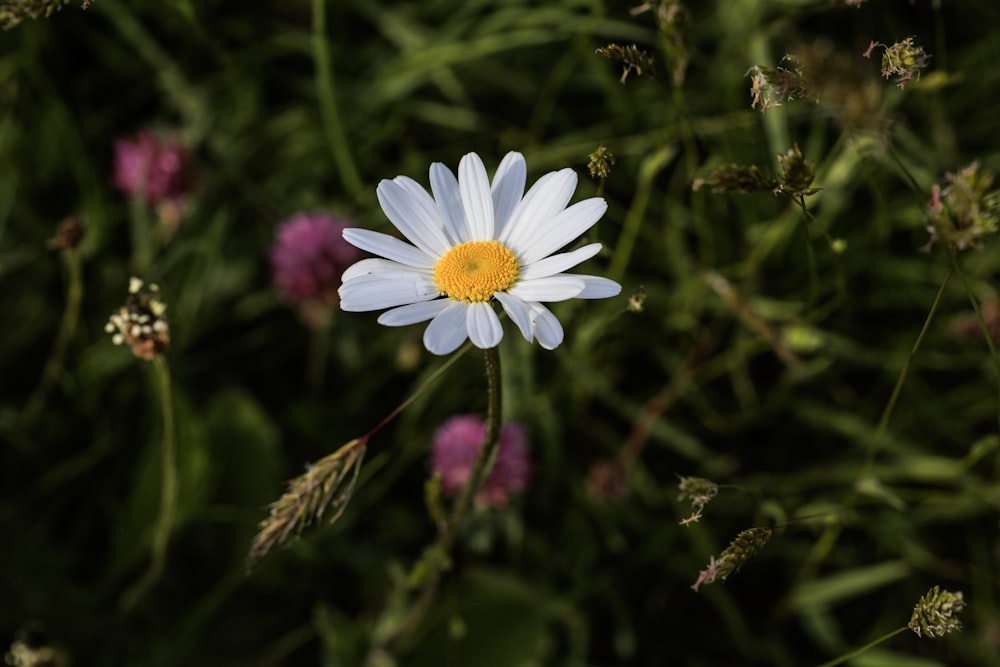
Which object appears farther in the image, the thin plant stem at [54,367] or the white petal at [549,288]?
the thin plant stem at [54,367]

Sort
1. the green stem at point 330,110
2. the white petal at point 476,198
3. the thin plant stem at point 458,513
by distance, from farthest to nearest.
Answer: the green stem at point 330,110 → the white petal at point 476,198 → the thin plant stem at point 458,513

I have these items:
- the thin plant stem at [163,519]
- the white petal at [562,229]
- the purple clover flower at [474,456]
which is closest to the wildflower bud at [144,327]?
the thin plant stem at [163,519]

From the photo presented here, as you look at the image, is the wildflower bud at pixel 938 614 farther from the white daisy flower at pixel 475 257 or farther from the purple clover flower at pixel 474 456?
the purple clover flower at pixel 474 456

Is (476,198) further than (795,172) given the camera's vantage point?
Yes

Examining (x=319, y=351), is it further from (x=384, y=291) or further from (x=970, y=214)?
(x=970, y=214)

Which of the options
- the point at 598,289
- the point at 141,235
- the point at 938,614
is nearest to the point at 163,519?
the point at 141,235

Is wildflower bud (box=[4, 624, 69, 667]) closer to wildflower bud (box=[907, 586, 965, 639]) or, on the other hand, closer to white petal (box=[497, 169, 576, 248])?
white petal (box=[497, 169, 576, 248])

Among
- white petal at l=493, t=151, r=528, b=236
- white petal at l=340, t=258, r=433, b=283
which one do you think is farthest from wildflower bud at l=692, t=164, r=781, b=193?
white petal at l=340, t=258, r=433, b=283

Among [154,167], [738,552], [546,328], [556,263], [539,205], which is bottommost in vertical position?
[738,552]
